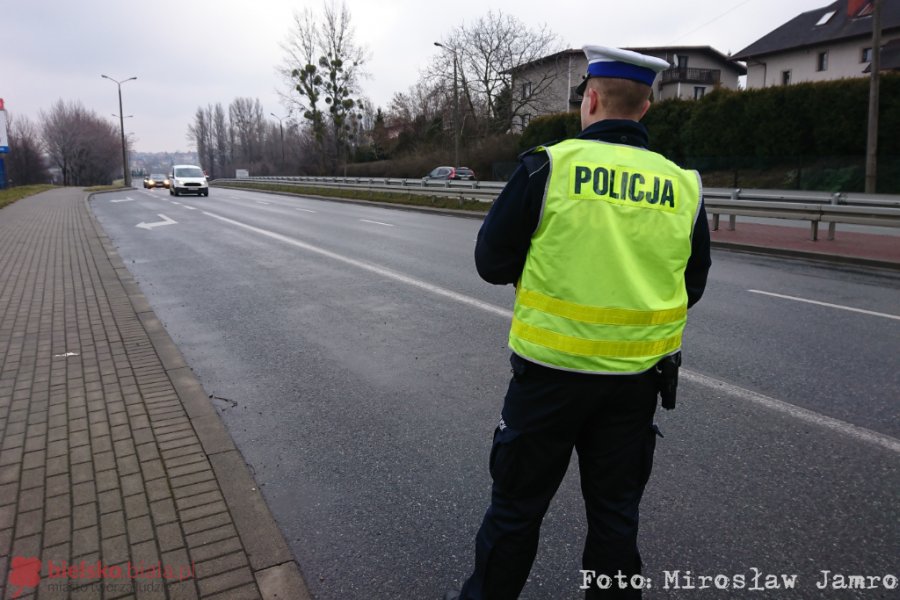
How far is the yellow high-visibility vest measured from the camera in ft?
6.37

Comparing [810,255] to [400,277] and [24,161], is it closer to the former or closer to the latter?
[400,277]

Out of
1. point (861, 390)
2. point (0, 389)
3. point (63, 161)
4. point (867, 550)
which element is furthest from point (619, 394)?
point (63, 161)

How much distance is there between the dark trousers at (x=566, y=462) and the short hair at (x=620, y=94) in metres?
0.87

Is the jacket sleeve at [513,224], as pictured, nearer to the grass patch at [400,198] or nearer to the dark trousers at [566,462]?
the dark trousers at [566,462]

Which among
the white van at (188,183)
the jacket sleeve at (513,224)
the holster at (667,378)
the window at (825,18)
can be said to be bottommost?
the holster at (667,378)

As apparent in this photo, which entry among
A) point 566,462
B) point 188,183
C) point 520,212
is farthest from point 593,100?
point 188,183

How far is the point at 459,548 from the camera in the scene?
2898 mm

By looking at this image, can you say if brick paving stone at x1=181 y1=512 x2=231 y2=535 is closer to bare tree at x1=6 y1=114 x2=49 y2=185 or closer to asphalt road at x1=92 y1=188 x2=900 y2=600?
asphalt road at x1=92 y1=188 x2=900 y2=600

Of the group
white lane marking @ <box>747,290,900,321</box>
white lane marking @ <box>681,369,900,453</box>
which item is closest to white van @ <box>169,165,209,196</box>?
white lane marking @ <box>747,290,900,321</box>

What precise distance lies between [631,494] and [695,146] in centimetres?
3470

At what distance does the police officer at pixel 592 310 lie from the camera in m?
1.95

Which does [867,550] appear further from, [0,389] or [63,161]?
[63,161]

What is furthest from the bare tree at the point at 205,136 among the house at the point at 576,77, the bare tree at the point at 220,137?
the house at the point at 576,77

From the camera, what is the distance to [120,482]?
3344 mm
